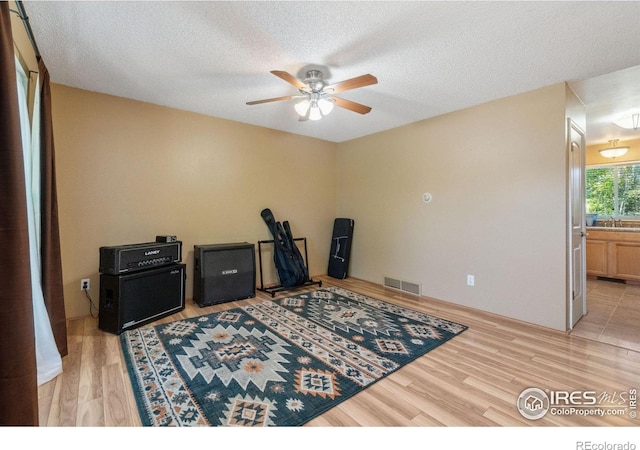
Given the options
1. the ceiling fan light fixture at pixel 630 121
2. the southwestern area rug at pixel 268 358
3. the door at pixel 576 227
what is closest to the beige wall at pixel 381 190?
the door at pixel 576 227

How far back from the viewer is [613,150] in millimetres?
4457

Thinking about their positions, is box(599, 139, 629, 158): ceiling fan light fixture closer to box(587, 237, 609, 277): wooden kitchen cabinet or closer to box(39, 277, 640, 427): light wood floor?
box(587, 237, 609, 277): wooden kitchen cabinet

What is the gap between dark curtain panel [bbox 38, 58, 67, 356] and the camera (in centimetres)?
200

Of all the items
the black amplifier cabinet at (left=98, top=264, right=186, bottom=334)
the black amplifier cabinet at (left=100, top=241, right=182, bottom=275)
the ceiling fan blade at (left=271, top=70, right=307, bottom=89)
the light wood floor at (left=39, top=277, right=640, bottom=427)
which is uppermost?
the ceiling fan blade at (left=271, top=70, right=307, bottom=89)

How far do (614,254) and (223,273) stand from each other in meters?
5.65

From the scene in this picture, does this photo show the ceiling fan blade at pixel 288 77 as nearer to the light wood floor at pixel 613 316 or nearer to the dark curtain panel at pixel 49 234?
the dark curtain panel at pixel 49 234

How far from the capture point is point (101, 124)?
287cm

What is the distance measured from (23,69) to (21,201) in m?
1.64

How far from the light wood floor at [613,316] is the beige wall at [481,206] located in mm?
342

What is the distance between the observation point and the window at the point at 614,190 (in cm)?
471

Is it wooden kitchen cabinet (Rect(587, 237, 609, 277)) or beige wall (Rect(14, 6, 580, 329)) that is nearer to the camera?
beige wall (Rect(14, 6, 580, 329))

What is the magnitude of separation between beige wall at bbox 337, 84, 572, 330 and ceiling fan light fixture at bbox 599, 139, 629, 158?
3.03 metres

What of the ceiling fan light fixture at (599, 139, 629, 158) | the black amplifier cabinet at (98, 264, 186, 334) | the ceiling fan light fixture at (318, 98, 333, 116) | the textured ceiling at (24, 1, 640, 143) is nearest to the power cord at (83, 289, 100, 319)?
the black amplifier cabinet at (98, 264, 186, 334)

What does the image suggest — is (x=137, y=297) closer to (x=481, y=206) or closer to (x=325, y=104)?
(x=325, y=104)
